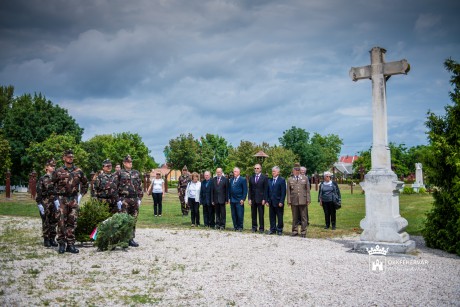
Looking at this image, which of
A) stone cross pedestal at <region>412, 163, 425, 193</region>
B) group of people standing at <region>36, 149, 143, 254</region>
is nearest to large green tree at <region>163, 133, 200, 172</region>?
stone cross pedestal at <region>412, 163, 425, 193</region>

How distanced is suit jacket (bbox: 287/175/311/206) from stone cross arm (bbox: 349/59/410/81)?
403cm

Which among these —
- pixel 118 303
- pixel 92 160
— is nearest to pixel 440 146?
pixel 118 303

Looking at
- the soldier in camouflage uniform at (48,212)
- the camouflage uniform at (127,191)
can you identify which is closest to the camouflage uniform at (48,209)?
the soldier in camouflage uniform at (48,212)

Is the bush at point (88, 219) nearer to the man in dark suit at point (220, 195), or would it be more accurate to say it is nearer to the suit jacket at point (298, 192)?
the man in dark suit at point (220, 195)

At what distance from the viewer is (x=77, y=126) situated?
53.0 meters

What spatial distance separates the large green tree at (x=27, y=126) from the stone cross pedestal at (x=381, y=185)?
4507 centimetres

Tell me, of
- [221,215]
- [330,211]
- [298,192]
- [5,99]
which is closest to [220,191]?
[221,215]

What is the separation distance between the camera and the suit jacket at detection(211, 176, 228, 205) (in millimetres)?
14688

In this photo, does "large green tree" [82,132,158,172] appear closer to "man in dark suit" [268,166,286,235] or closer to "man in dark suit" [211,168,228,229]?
"man in dark suit" [211,168,228,229]

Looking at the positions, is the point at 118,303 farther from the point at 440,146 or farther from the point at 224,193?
the point at 224,193

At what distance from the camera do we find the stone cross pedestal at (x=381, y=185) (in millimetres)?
9195

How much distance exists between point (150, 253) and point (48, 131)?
1743 inches

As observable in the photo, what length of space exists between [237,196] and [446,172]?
21.9ft

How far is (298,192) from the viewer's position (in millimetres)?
12898
